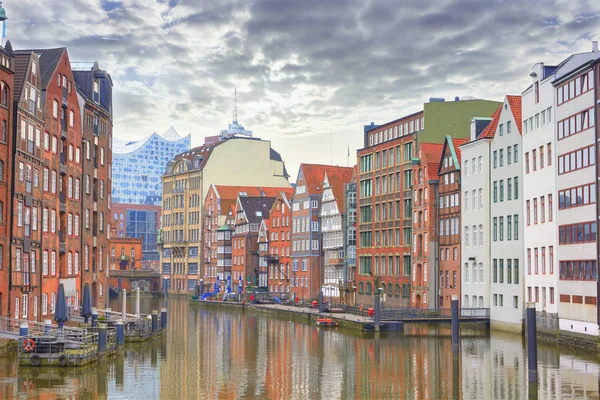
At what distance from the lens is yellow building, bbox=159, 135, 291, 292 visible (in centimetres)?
17788

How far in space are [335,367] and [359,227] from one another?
6146 cm

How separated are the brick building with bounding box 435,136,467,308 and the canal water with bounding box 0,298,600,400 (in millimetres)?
15136

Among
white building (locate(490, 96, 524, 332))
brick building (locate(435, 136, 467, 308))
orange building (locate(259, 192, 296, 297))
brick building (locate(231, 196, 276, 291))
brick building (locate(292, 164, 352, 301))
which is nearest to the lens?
white building (locate(490, 96, 524, 332))

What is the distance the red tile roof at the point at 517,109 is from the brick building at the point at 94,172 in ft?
122

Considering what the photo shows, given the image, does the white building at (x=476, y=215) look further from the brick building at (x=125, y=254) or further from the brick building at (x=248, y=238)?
the brick building at (x=125, y=254)

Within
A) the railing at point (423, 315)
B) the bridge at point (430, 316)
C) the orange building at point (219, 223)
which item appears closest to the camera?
the bridge at point (430, 316)

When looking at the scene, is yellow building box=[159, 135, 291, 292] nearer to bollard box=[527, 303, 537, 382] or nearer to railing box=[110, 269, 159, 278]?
railing box=[110, 269, 159, 278]

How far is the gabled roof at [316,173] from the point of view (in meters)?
131

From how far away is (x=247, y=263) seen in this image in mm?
151250

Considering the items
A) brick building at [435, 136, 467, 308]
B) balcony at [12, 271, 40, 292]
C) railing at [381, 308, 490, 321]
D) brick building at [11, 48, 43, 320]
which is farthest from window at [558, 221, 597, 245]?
balcony at [12, 271, 40, 292]

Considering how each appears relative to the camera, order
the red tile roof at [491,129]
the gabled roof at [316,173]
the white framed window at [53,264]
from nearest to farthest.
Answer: the white framed window at [53,264] → the red tile roof at [491,129] → the gabled roof at [316,173]

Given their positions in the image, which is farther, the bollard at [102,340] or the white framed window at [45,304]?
the white framed window at [45,304]

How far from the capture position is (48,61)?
238ft

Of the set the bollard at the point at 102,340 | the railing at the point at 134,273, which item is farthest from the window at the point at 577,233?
the railing at the point at 134,273
